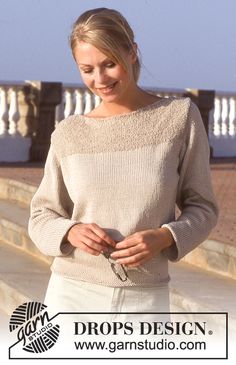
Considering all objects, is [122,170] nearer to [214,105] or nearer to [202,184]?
[202,184]

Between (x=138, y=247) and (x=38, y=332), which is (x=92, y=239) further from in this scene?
(x=38, y=332)

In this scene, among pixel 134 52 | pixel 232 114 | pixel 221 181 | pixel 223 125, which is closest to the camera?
pixel 134 52

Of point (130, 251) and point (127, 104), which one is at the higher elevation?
point (127, 104)

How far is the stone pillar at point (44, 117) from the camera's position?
16.1 metres

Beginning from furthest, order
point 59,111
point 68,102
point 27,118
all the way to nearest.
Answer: point 68,102, point 59,111, point 27,118

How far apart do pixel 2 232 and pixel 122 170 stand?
291 inches

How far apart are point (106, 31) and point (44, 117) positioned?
1372 centimetres

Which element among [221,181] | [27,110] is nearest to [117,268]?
[221,181]

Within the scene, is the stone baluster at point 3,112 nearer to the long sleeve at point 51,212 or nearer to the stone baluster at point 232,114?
the stone baluster at point 232,114

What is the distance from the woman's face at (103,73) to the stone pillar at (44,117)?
1347 cm

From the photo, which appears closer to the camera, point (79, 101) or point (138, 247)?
point (138, 247)

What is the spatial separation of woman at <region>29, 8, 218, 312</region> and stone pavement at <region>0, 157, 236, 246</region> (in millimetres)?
4696

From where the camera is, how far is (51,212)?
272cm

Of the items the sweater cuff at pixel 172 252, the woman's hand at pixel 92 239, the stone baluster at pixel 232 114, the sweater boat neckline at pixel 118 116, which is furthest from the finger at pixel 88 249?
the stone baluster at pixel 232 114
